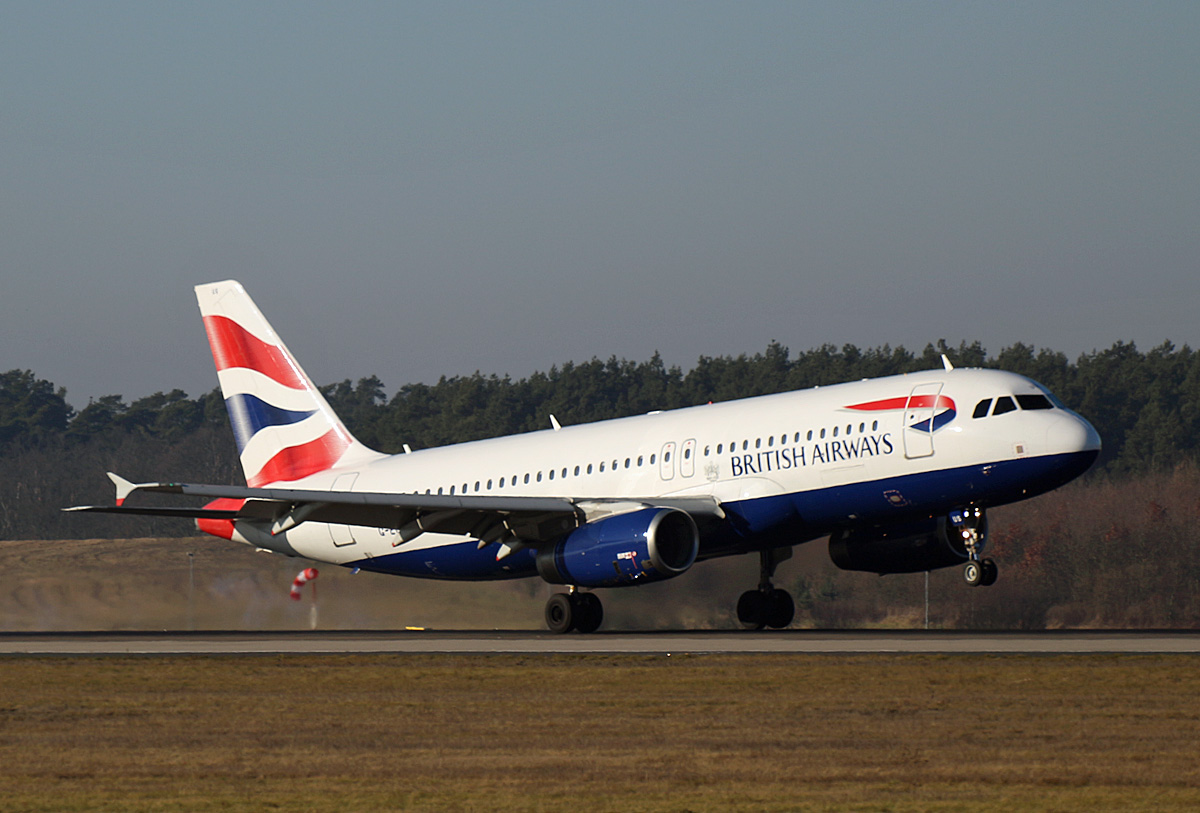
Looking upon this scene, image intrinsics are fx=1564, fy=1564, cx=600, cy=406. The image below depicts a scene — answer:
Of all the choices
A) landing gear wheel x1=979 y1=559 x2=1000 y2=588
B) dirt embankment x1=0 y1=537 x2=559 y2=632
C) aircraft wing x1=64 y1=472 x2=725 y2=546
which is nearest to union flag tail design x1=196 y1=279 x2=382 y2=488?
dirt embankment x1=0 y1=537 x2=559 y2=632

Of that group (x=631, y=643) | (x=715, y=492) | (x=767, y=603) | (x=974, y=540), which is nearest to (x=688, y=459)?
(x=715, y=492)

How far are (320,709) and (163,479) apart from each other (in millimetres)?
83378

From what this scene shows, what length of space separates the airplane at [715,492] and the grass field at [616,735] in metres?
6.63

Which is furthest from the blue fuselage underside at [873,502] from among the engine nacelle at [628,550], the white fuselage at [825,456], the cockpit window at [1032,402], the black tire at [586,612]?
the black tire at [586,612]

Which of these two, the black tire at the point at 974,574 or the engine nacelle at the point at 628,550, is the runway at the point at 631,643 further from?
the engine nacelle at the point at 628,550

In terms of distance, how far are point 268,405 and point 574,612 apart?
1261 centimetres

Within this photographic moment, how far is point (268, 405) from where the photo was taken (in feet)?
136

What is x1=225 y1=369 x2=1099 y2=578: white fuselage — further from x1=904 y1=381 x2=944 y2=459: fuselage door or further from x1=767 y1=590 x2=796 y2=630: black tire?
x1=767 y1=590 x2=796 y2=630: black tire

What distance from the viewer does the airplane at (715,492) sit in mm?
30000

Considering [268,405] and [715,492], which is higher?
[268,405]

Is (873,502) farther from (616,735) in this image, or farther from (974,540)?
(616,735)

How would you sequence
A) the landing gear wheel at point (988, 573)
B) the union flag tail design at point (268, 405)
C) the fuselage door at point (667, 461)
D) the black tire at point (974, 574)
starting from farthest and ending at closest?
the union flag tail design at point (268, 405), the fuselage door at point (667, 461), the black tire at point (974, 574), the landing gear wheel at point (988, 573)

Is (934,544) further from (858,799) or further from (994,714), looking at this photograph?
(858,799)

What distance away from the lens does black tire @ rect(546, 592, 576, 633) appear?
108 ft
